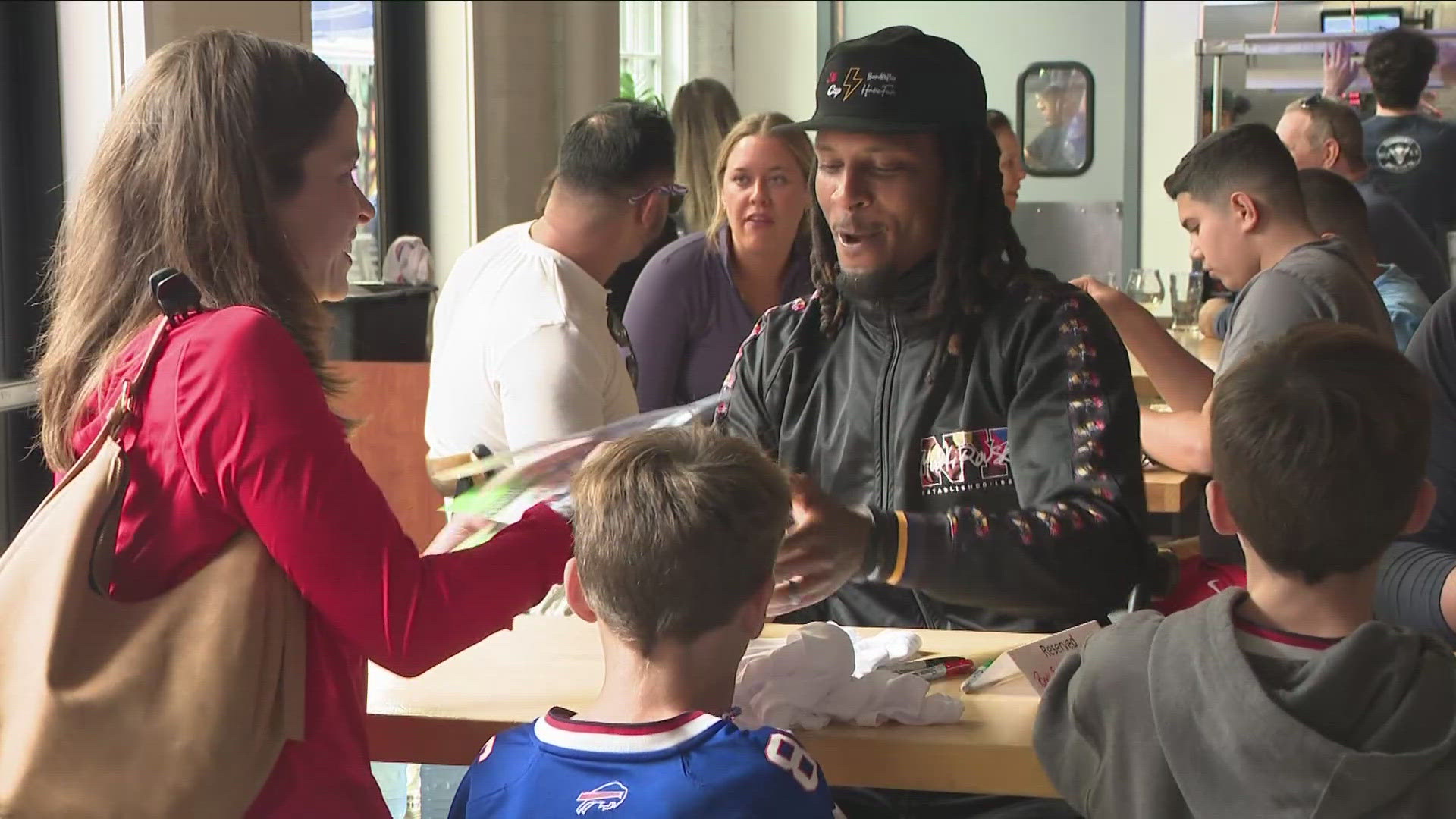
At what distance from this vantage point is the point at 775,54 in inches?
395

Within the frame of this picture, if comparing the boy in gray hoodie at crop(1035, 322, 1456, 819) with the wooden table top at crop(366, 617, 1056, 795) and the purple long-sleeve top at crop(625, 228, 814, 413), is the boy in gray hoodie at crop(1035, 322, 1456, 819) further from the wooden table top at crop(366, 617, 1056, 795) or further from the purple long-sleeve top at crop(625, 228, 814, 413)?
the purple long-sleeve top at crop(625, 228, 814, 413)

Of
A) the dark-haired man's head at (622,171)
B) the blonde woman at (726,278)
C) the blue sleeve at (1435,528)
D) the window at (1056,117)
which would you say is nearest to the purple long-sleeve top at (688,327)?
the blonde woman at (726,278)

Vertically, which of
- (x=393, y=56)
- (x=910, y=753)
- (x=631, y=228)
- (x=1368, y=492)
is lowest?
(x=910, y=753)

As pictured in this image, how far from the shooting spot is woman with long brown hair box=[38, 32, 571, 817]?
1.42m

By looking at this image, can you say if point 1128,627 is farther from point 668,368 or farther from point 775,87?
point 775,87

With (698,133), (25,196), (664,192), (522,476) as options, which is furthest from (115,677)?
(698,133)

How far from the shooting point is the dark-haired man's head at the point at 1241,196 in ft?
11.1

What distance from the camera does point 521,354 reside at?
9.98ft

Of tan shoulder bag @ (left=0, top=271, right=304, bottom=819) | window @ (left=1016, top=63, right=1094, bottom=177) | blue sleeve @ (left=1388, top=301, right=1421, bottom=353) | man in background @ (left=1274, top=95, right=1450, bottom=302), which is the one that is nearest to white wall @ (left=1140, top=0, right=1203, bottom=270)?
window @ (left=1016, top=63, right=1094, bottom=177)

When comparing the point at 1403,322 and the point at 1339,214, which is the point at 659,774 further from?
the point at 1403,322

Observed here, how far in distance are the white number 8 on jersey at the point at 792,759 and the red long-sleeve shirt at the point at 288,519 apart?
0.33 metres

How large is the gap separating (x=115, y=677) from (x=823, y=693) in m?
0.69

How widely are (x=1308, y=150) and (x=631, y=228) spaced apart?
10.7ft

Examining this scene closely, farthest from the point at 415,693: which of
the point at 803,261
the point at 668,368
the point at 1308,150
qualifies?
the point at 1308,150
